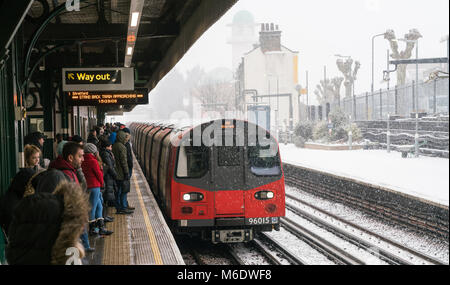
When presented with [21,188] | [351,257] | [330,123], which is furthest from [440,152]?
[21,188]

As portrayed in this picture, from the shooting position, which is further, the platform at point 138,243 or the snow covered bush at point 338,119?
the snow covered bush at point 338,119

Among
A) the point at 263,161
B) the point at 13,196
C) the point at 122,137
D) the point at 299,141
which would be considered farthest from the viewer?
the point at 299,141

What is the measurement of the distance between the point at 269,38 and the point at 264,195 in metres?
50.6

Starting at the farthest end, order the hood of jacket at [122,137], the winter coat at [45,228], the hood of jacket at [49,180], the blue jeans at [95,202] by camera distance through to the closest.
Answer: the hood of jacket at [122,137], the blue jeans at [95,202], the hood of jacket at [49,180], the winter coat at [45,228]

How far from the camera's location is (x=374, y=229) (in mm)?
13062

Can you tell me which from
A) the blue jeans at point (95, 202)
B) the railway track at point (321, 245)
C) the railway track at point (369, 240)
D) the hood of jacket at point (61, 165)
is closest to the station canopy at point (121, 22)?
the blue jeans at point (95, 202)

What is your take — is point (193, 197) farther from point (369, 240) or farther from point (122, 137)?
point (369, 240)

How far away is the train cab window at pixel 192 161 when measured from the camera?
9.11 metres

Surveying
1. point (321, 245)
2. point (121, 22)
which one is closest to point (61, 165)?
point (121, 22)

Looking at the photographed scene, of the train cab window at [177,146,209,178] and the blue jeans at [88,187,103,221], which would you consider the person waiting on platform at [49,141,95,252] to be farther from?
the train cab window at [177,146,209,178]

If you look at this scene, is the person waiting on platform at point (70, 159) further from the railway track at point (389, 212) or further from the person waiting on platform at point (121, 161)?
the railway track at point (389, 212)

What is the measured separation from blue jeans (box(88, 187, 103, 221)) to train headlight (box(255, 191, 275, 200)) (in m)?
2.68

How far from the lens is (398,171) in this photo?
1928 cm

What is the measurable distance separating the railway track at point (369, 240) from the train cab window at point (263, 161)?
2.78 meters
